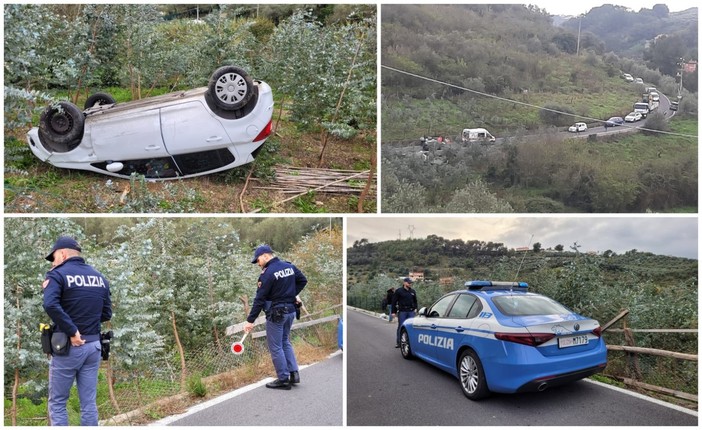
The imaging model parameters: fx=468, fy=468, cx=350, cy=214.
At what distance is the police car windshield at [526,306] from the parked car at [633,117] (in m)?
3.15

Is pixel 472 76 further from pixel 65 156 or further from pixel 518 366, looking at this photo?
pixel 65 156

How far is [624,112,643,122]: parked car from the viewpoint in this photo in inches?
242

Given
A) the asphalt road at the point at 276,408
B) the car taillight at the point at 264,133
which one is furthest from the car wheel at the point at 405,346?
the car taillight at the point at 264,133

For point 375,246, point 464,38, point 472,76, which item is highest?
Answer: point 464,38

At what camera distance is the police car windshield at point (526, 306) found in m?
4.21

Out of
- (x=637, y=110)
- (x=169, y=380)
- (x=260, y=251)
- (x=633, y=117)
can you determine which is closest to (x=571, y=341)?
(x=260, y=251)

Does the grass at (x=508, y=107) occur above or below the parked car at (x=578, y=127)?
above

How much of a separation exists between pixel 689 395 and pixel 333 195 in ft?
13.4

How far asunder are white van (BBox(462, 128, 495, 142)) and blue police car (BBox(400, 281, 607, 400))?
1.98m

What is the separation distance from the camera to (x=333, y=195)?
5777 mm

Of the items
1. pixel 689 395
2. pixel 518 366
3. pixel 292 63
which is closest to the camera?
pixel 518 366

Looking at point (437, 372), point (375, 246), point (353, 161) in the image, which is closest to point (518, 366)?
point (437, 372)

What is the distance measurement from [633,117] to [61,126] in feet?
23.0

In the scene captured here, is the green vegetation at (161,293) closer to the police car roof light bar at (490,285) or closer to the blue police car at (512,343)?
the police car roof light bar at (490,285)
